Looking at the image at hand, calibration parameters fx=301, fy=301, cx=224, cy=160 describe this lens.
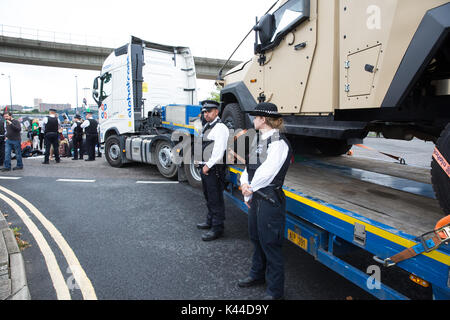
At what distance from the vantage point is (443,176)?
192cm

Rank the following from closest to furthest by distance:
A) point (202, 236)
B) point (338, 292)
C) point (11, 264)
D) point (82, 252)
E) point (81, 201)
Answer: point (338, 292) → point (11, 264) → point (82, 252) → point (202, 236) → point (81, 201)

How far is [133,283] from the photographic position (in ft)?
9.68

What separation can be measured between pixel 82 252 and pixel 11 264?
70cm

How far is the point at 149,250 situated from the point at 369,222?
8.56 feet

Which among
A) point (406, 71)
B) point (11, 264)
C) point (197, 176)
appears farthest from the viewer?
point (197, 176)

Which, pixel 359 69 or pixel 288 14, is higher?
pixel 288 14

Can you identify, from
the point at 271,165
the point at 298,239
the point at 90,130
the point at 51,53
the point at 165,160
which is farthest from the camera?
the point at 51,53

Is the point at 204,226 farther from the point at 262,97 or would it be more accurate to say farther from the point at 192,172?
the point at 192,172

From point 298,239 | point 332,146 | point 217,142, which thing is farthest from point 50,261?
point 332,146

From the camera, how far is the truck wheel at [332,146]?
5.20 meters

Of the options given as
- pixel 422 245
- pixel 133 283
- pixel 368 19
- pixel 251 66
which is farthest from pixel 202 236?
pixel 368 19

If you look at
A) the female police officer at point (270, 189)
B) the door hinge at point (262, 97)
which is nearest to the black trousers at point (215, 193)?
the door hinge at point (262, 97)

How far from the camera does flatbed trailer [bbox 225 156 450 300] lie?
175cm
